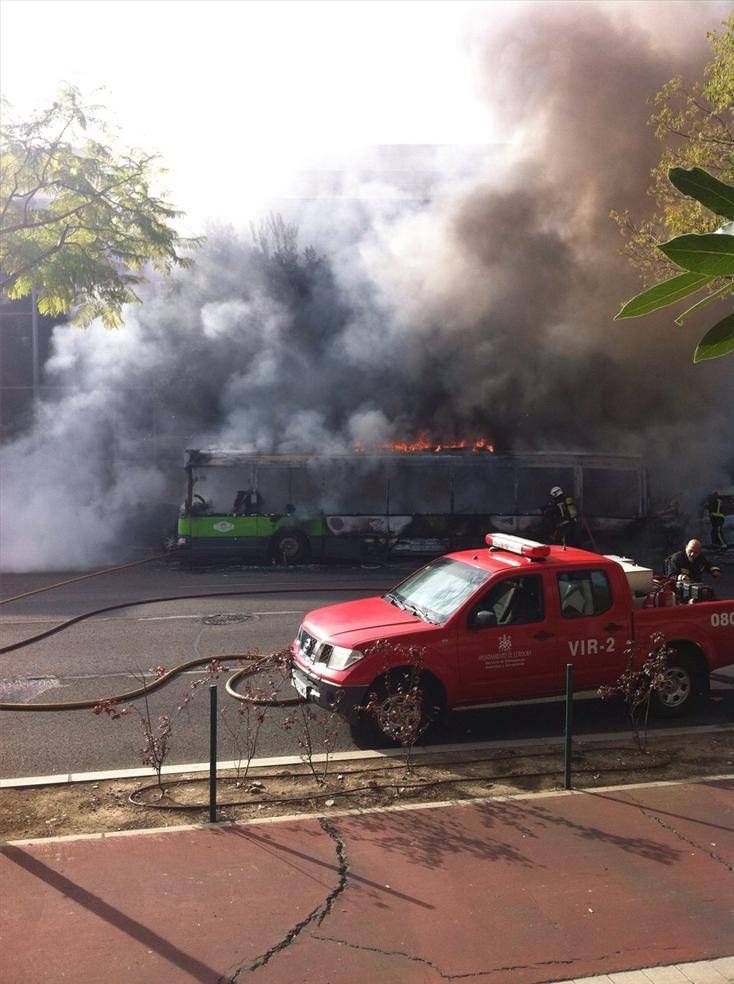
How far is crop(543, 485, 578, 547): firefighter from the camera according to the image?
15664 mm

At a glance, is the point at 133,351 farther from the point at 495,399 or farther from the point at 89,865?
the point at 89,865

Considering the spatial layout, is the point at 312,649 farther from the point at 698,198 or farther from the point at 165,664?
the point at 698,198

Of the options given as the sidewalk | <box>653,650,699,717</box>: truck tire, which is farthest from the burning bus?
the sidewalk

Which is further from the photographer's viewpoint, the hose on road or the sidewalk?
the hose on road

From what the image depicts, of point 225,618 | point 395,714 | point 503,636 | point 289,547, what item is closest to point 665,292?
point 395,714

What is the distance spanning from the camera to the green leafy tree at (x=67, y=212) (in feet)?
27.7

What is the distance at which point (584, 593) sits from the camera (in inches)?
257

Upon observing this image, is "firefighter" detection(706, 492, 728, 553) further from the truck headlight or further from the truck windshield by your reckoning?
the truck headlight

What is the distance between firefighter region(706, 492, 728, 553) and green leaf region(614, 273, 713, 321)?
670 inches

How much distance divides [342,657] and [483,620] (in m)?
1.07

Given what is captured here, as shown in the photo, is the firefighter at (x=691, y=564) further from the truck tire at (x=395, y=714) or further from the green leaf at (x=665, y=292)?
the green leaf at (x=665, y=292)

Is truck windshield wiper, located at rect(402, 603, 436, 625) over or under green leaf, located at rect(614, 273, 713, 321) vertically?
under

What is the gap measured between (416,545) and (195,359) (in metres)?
9.97

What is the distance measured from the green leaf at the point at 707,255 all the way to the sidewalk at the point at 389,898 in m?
2.97
